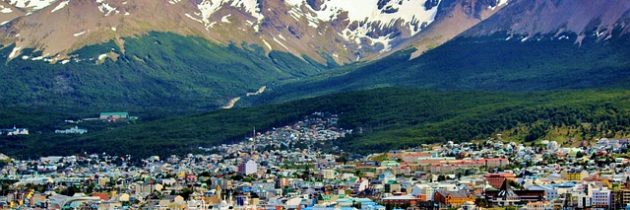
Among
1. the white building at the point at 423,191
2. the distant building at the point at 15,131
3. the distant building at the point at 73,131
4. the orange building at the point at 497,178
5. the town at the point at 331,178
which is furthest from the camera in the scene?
the distant building at the point at 15,131

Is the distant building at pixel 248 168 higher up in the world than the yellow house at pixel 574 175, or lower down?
higher up

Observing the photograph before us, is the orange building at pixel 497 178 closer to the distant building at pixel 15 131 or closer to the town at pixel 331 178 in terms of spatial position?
the town at pixel 331 178

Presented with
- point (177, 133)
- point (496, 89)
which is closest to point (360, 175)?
point (177, 133)

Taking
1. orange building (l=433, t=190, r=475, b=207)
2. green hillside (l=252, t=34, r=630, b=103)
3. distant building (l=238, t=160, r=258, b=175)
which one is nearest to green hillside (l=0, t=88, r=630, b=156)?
green hillside (l=252, t=34, r=630, b=103)

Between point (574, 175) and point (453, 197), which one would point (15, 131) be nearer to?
point (574, 175)

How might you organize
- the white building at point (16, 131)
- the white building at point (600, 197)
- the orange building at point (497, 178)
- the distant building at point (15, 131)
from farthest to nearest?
the distant building at point (15, 131) < the white building at point (16, 131) < the orange building at point (497, 178) < the white building at point (600, 197)

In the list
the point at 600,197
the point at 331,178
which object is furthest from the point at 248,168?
the point at 600,197

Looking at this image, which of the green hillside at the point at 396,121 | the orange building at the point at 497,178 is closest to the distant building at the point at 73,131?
the green hillside at the point at 396,121
